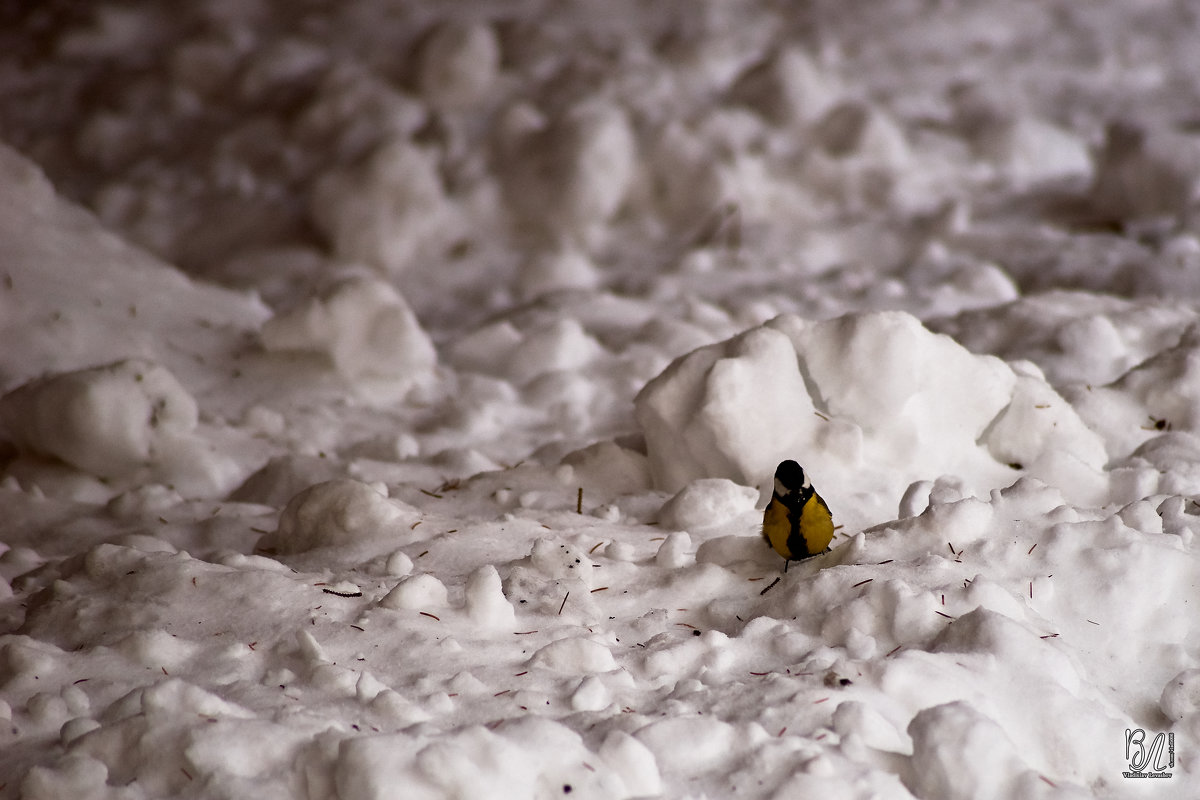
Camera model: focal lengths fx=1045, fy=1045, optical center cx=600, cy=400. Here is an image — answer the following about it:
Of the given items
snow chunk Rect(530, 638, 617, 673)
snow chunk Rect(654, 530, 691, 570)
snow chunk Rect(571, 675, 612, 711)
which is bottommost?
snow chunk Rect(654, 530, 691, 570)

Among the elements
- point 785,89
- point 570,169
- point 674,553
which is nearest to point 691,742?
point 674,553

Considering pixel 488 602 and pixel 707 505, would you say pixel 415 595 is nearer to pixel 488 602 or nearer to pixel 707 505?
pixel 488 602

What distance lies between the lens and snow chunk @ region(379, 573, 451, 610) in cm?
133

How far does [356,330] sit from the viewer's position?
8.45 ft

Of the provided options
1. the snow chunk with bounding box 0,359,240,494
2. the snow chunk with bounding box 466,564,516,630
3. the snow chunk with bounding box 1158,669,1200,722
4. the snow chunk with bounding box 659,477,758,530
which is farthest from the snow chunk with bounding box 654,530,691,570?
the snow chunk with bounding box 0,359,240,494

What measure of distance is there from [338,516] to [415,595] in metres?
0.38

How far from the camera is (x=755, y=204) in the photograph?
139 inches

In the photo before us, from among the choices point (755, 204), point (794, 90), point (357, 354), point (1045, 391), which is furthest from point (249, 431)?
point (794, 90)

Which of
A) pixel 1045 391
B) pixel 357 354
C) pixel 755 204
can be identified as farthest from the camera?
pixel 755 204

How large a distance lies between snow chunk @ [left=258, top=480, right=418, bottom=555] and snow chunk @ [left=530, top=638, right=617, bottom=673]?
48cm

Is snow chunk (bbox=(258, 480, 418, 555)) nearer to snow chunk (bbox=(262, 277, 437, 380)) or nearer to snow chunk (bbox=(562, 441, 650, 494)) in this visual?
snow chunk (bbox=(562, 441, 650, 494))

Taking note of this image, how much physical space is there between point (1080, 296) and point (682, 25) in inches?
84.1

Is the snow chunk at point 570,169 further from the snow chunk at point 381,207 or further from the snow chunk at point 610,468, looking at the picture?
the snow chunk at point 610,468

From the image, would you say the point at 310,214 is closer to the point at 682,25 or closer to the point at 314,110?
the point at 314,110
